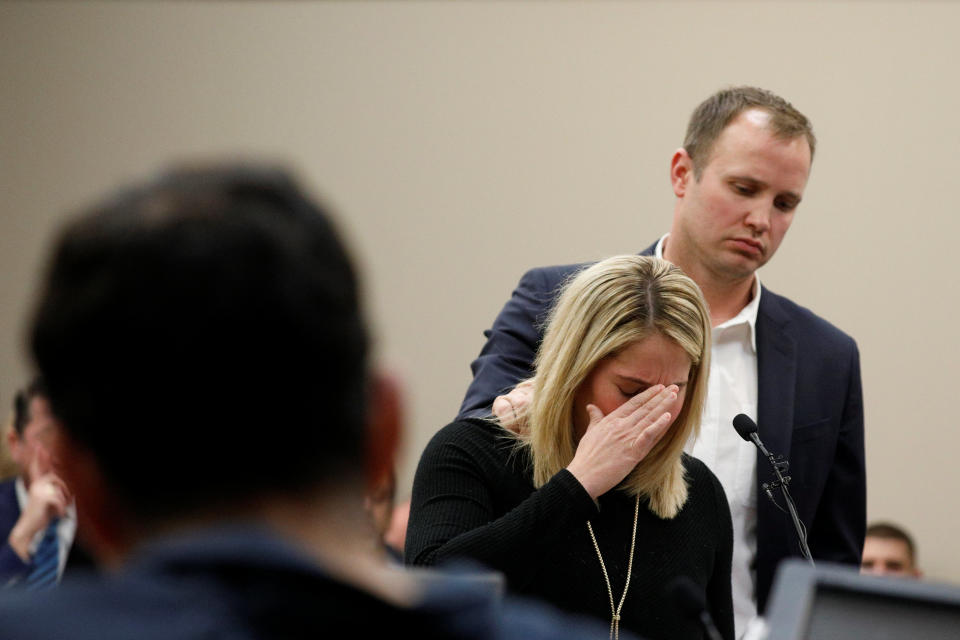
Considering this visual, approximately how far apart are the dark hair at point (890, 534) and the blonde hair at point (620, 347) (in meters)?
2.25

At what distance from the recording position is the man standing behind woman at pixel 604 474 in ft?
6.67

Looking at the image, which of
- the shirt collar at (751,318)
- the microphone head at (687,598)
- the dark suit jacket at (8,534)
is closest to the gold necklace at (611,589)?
the microphone head at (687,598)

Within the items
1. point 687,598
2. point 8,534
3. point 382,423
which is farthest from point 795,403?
point 8,534

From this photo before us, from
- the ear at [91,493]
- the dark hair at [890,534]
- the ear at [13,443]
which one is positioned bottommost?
the ear at [13,443]

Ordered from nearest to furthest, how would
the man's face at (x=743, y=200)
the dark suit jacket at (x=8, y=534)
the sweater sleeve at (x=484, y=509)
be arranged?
the sweater sleeve at (x=484, y=509)
the man's face at (x=743, y=200)
the dark suit jacket at (x=8, y=534)

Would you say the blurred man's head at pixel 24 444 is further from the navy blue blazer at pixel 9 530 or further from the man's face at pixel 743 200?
the man's face at pixel 743 200

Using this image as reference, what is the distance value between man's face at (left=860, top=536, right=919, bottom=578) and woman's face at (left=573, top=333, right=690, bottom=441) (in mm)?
2302

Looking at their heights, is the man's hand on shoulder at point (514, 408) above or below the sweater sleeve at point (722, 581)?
above

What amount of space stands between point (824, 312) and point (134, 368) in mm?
4150

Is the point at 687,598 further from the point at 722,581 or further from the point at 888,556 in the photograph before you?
the point at 888,556

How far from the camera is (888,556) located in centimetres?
421

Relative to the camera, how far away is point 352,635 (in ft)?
2.29

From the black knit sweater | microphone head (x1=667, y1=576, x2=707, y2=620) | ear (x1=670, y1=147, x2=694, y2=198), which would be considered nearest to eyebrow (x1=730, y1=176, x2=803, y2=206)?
ear (x1=670, y1=147, x2=694, y2=198)

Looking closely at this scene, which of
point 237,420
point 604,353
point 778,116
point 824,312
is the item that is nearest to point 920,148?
point 824,312
